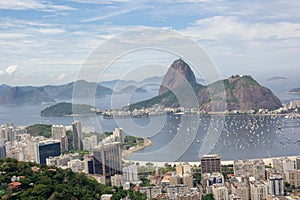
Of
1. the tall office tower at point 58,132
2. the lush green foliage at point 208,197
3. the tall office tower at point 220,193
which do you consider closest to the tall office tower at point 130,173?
the lush green foliage at point 208,197

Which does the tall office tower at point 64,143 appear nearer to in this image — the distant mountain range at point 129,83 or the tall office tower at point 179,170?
the tall office tower at point 179,170

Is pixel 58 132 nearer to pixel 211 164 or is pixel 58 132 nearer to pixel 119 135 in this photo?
pixel 211 164

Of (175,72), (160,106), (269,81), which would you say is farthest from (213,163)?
(269,81)

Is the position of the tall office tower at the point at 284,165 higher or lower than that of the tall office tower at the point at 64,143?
lower

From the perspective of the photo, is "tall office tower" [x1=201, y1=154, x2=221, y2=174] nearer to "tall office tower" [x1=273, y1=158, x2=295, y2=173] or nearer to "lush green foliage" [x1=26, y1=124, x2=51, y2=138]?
"tall office tower" [x1=273, y1=158, x2=295, y2=173]

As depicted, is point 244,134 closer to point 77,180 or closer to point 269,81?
point 77,180

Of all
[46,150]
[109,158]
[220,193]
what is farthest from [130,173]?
[46,150]
